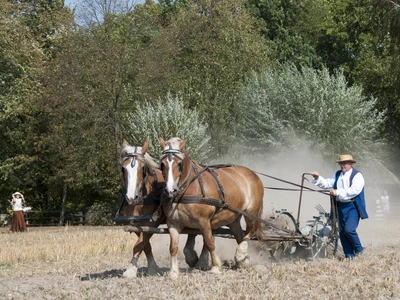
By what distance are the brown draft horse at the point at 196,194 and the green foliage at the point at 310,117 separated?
68.3 ft

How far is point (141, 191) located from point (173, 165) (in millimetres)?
844

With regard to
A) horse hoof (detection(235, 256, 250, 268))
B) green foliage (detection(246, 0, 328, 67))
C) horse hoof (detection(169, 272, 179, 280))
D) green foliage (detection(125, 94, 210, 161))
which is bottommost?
horse hoof (detection(169, 272, 179, 280))

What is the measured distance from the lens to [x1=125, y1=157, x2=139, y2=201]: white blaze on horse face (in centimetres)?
1070

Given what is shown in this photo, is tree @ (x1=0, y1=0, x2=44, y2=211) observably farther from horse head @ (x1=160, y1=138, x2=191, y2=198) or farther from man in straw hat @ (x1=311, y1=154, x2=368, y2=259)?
horse head @ (x1=160, y1=138, x2=191, y2=198)

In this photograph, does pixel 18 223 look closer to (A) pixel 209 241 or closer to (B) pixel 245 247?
(B) pixel 245 247

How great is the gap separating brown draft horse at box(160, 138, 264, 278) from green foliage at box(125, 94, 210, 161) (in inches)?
798

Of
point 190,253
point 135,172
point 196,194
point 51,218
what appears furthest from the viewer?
point 51,218

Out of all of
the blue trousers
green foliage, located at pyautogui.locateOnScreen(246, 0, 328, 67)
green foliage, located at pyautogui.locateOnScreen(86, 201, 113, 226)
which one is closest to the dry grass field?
the blue trousers

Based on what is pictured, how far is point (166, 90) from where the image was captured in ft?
124

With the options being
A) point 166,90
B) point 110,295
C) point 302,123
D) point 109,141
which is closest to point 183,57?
point 166,90

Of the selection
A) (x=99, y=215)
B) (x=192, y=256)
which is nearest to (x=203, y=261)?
(x=192, y=256)

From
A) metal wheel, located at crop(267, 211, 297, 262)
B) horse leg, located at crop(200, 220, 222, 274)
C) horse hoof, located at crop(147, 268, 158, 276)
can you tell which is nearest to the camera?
horse leg, located at crop(200, 220, 222, 274)

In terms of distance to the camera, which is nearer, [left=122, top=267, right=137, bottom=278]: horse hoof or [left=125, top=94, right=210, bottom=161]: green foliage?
[left=122, top=267, right=137, bottom=278]: horse hoof

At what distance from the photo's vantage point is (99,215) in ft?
131
